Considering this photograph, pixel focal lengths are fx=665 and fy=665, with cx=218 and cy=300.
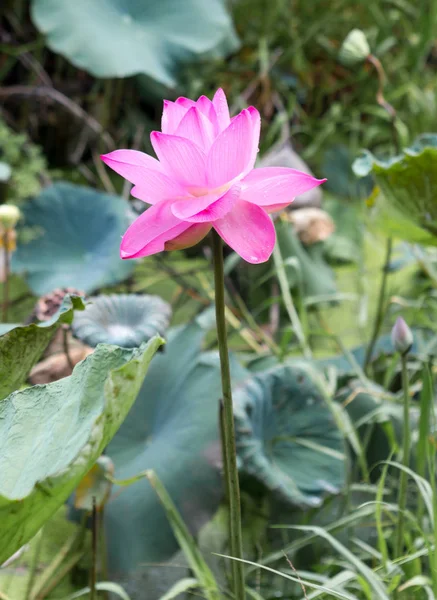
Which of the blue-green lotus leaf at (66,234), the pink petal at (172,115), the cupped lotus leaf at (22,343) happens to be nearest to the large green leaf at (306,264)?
the blue-green lotus leaf at (66,234)

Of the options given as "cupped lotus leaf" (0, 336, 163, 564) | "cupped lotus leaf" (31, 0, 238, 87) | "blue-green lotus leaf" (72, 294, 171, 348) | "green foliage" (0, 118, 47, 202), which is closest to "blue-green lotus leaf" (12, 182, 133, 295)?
"green foliage" (0, 118, 47, 202)

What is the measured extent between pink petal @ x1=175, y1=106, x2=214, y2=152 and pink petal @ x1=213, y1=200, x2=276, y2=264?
0.16 feet

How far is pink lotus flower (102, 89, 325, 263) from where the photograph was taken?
1.42 feet

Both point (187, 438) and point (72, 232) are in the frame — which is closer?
point (187, 438)

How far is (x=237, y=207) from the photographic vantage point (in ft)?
1.50

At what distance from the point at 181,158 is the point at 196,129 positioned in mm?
33

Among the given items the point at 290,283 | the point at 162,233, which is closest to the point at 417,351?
the point at 290,283

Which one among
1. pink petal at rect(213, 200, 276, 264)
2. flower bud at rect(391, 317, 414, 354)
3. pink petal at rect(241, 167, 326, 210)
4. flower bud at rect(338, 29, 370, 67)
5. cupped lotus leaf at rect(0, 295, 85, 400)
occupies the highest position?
pink petal at rect(241, 167, 326, 210)

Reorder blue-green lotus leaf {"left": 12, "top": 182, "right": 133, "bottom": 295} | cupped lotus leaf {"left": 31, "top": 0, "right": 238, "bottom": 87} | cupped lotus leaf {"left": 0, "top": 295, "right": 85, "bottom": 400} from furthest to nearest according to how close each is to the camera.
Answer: cupped lotus leaf {"left": 31, "top": 0, "right": 238, "bottom": 87} < blue-green lotus leaf {"left": 12, "top": 182, "right": 133, "bottom": 295} < cupped lotus leaf {"left": 0, "top": 295, "right": 85, "bottom": 400}

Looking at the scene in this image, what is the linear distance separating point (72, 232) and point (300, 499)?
1075 mm

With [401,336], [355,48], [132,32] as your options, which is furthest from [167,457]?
[132,32]

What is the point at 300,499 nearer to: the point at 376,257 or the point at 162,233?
the point at 162,233

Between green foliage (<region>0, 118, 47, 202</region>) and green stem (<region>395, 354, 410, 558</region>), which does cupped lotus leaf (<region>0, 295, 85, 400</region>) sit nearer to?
green stem (<region>395, 354, 410, 558</region>)

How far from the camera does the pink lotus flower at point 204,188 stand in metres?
0.43
